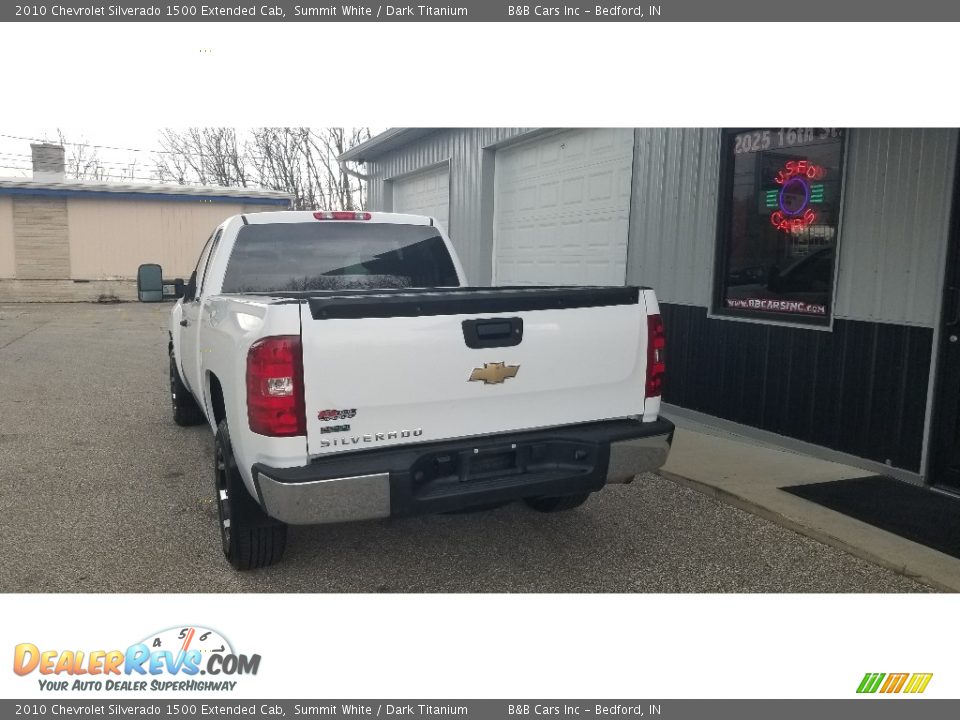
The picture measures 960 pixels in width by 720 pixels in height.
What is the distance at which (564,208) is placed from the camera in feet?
32.1

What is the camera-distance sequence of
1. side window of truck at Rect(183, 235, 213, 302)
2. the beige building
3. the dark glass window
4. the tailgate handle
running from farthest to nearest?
the beige building < side window of truck at Rect(183, 235, 213, 302) < the dark glass window < the tailgate handle

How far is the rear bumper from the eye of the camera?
325 centimetres

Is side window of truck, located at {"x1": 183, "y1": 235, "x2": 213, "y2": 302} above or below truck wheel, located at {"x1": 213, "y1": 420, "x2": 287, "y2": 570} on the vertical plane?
above

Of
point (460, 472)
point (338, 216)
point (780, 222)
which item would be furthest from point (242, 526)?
point (780, 222)

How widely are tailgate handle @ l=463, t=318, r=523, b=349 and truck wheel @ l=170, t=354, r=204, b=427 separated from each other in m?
4.73

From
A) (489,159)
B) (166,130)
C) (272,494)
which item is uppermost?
(166,130)

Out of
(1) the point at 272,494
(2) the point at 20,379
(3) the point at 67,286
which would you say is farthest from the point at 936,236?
(3) the point at 67,286

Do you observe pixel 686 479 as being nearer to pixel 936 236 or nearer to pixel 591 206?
pixel 936 236

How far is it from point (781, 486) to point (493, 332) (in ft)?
9.93

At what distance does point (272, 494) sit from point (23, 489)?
3.28 meters

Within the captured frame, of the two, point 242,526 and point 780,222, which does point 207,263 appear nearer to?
point 242,526

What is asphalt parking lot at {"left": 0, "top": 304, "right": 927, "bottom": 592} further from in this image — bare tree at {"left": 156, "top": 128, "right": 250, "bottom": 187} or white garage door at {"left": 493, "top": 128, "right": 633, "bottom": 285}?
bare tree at {"left": 156, "top": 128, "right": 250, "bottom": 187}

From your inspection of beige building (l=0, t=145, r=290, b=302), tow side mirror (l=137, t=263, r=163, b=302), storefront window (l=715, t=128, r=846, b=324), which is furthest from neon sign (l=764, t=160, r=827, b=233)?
beige building (l=0, t=145, r=290, b=302)

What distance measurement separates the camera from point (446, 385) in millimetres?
3473
